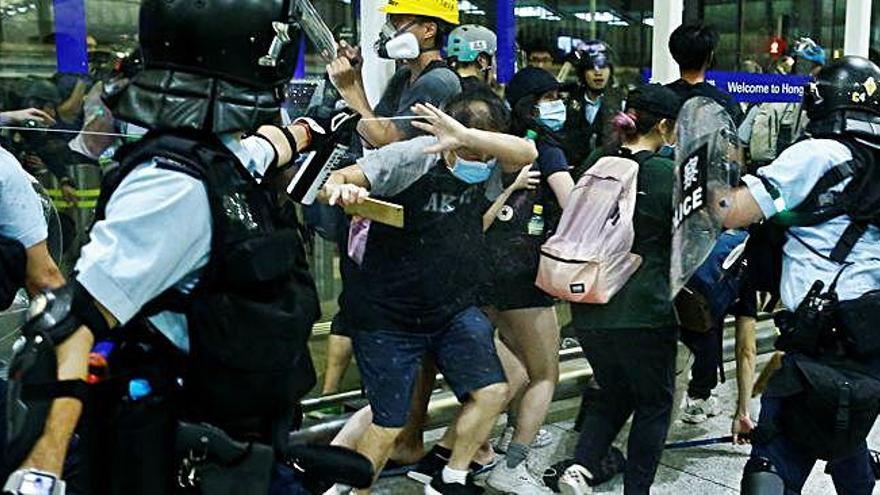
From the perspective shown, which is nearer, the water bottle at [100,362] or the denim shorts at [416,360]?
the water bottle at [100,362]

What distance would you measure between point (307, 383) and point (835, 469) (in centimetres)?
217

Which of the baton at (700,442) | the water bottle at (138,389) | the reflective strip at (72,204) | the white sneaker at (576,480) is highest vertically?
the reflective strip at (72,204)

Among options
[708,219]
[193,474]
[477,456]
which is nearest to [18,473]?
[193,474]

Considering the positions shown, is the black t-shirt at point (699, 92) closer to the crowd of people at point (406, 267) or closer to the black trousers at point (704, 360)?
the crowd of people at point (406, 267)

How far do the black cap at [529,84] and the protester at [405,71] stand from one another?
35cm

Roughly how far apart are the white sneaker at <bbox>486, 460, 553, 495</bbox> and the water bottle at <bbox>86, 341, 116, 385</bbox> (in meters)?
2.47

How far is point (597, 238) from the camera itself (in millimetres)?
3883

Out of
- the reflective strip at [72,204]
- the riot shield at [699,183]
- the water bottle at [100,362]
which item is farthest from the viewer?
the riot shield at [699,183]

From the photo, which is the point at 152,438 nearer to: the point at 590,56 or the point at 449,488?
the point at 449,488

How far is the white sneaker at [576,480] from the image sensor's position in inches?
159

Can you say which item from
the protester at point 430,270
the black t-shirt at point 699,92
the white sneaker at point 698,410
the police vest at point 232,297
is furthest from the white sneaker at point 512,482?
the police vest at point 232,297

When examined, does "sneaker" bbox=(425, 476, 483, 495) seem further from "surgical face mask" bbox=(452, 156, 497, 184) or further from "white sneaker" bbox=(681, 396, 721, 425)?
"white sneaker" bbox=(681, 396, 721, 425)

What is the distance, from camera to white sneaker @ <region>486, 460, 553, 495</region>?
13.8 feet

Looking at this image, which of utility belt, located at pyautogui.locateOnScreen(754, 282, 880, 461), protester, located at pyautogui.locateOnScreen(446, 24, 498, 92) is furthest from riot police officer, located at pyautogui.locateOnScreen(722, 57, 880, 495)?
protester, located at pyautogui.locateOnScreen(446, 24, 498, 92)
